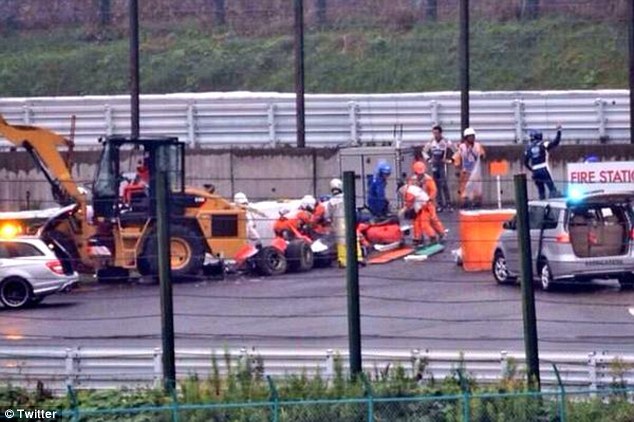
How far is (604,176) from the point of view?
2667 cm

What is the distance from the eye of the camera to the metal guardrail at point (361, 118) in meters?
36.9

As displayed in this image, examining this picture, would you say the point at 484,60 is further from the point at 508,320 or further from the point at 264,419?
the point at 264,419

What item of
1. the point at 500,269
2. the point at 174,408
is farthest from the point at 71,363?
the point at 500,269

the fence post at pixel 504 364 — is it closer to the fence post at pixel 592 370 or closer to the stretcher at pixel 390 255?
the fence post at pixel 592 370

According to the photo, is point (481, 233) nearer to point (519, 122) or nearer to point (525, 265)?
point (519, 122)

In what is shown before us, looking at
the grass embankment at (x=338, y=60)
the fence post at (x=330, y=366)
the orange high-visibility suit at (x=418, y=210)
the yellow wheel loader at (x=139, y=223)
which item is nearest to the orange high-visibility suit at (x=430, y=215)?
the orange high-visibility suit at (x=418, y=210)

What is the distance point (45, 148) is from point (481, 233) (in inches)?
345

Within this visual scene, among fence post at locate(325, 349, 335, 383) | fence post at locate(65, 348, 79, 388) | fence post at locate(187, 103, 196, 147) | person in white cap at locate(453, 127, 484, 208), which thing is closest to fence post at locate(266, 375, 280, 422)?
fence post at locate(325, 349, 335, 383)

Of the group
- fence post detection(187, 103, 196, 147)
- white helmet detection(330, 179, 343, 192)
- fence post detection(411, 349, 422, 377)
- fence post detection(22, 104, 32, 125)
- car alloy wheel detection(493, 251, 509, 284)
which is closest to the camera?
fence post detection(411, 349, 422, 377)

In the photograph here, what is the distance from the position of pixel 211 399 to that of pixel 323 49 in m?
39.6

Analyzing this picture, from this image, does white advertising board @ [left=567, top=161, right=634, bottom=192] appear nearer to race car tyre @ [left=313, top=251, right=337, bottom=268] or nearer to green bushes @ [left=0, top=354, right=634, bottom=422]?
race car tyre @ [left=313, top=251, right=337, bottom=268]

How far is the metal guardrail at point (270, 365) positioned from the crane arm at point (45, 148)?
14155 mm

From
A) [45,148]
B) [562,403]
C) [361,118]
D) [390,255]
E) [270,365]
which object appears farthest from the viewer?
[361,118]

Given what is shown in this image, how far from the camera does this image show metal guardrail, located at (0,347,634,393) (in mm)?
14711
